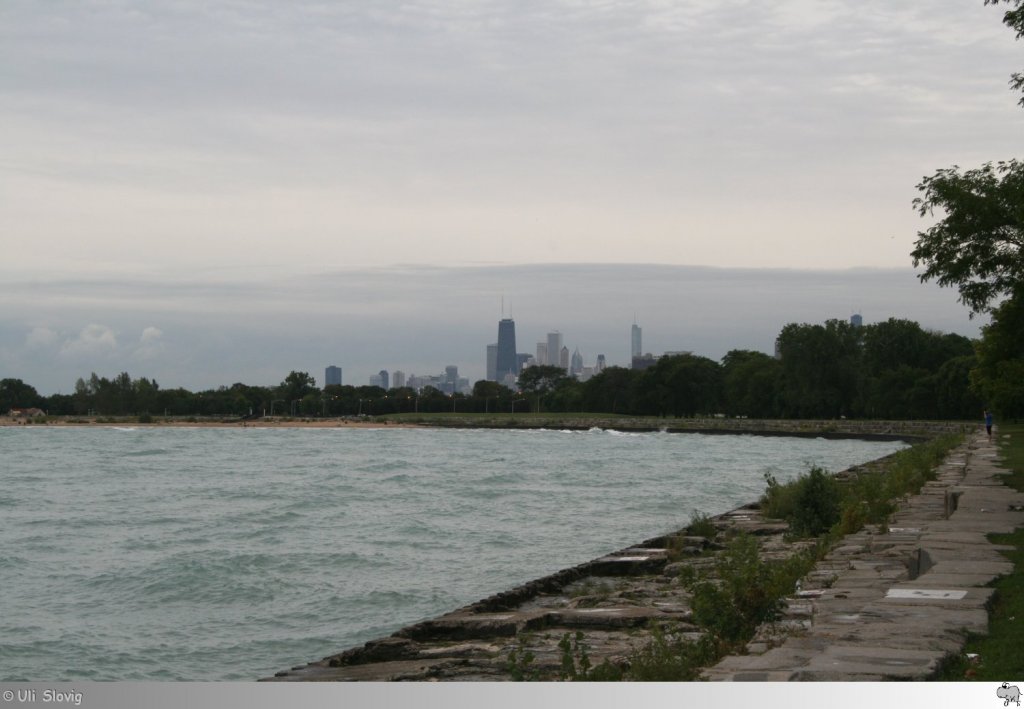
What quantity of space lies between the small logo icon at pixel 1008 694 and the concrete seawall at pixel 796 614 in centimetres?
79

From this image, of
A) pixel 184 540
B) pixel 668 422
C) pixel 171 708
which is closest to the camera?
pixel 171 708

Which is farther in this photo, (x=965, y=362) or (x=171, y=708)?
(x=965, y=362)

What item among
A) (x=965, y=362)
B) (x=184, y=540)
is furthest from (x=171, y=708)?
(x=965, y=362)

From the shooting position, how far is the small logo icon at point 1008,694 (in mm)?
7273

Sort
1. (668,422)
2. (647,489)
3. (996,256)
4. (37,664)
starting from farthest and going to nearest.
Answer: (668,422) → (647,489) → (996,256) → (37,664)

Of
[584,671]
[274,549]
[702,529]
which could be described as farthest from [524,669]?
[274,549]

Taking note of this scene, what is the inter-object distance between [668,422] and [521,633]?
139m

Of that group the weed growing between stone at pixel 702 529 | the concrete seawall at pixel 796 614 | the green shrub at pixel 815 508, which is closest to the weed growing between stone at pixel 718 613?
the concrete seawall at pixel 796 614

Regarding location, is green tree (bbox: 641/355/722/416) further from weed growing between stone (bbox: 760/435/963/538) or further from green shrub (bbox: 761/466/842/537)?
green shrub (bbox: 761/466/842/537)

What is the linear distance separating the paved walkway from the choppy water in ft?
22.6

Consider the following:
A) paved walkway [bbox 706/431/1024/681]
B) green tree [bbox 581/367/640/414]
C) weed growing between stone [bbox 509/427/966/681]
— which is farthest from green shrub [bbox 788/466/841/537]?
green tree [bbox 581/367/640/414]

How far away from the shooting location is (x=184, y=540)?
30172 mm

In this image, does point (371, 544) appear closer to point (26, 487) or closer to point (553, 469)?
point (26, 487)

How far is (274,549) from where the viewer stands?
90.2 feet
